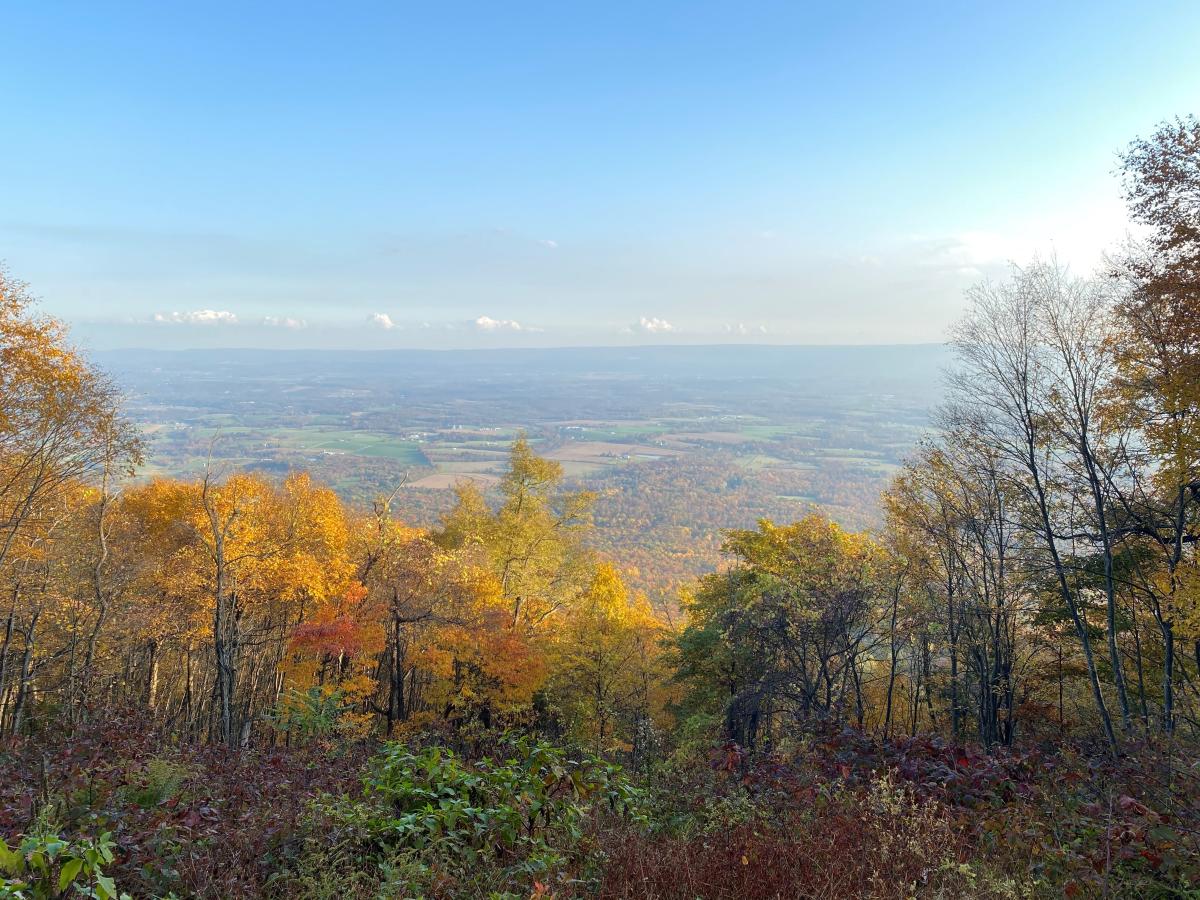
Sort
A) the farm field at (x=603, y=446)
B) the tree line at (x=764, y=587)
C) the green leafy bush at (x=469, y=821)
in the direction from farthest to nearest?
the farm field at (x=603, y=446)
the tree line at (x=764, y=587)
the green leafy bush at (x=469, y=821)

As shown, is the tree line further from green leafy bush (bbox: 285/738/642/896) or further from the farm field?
green leafy bush (bbox: 285/738/642/896)

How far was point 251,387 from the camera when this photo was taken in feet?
542

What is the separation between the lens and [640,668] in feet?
67.3

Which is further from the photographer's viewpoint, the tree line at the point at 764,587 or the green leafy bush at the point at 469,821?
the tree line at the point at 764,587

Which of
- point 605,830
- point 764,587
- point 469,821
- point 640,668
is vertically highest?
point 469,821

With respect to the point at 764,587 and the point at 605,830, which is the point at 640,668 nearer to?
the point at 764,587

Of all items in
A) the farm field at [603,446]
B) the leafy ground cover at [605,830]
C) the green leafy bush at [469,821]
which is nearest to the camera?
the leafy ground cover at [605,830]

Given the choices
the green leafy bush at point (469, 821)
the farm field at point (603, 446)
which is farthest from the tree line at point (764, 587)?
the green leafy bush at point (469, 821)

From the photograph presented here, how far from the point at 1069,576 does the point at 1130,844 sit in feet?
46.2


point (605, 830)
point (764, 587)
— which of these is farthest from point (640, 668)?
point (605, 830)

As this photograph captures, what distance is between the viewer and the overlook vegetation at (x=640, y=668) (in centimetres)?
423

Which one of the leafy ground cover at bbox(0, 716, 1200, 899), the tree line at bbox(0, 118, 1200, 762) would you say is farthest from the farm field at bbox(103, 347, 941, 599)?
the leafy ground cover at bbox(0, 716, 1200, 899)

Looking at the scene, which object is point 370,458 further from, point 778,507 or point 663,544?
point 778,507

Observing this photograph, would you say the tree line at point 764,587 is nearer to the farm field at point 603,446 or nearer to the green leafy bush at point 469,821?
the farm field at point 603,446
